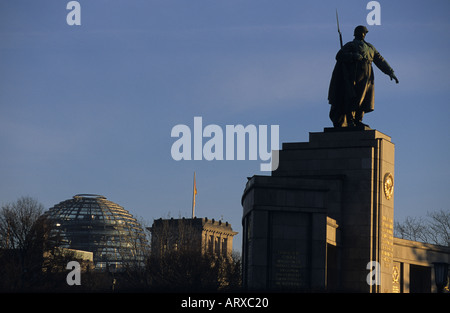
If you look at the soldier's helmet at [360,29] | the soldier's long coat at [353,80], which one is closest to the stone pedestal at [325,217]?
the soldier's long coat at [353,80]

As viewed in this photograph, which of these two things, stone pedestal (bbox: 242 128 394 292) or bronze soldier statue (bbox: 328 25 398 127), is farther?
bronze soldier statue (bbox: 328 25 398 127)

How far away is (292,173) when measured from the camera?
1763 inches

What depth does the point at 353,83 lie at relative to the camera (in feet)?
149

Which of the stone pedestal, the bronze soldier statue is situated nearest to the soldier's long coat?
the bronze soldier statue

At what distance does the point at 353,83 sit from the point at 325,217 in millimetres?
8603

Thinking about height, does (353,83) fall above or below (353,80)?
below

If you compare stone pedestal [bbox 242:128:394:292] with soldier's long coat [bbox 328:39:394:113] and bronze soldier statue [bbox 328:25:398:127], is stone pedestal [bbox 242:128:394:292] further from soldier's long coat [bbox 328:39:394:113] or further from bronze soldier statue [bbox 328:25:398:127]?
soldier's long coat [bbox 328:39:394:113]

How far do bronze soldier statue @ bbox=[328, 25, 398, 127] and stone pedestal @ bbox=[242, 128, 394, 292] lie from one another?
124 cm

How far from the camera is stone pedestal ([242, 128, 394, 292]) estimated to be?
3928cm

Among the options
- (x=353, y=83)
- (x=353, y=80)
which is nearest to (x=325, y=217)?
(x=353, y=83)

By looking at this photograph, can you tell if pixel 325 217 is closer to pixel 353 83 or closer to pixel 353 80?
pixel 353 83

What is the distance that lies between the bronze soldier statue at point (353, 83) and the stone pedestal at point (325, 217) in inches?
49.0
